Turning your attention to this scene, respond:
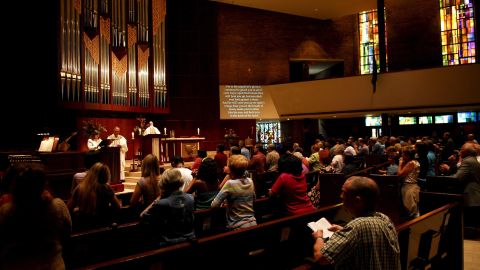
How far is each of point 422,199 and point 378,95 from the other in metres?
11.0

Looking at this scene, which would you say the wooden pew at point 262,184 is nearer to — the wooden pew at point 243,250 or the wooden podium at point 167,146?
the wooden pew at point 243,250

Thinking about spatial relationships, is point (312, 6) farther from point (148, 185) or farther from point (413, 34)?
point (148, 185)

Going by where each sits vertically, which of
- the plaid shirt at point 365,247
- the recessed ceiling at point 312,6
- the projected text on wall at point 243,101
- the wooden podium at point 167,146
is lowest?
the plaid shirt at point 365,247

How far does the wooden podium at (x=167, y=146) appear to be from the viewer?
10.3 meters

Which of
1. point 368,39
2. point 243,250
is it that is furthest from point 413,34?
point 243,250

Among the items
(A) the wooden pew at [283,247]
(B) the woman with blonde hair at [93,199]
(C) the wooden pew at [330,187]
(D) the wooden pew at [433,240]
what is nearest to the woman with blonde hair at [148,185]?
(B) the woman with blonde hair at [93,199]

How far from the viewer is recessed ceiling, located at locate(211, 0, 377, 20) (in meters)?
16.3

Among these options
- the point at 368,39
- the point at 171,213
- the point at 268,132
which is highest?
the point at 368,39

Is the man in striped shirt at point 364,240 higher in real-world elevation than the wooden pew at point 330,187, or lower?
higher

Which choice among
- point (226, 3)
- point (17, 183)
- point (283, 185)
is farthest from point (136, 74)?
point (17, 183)

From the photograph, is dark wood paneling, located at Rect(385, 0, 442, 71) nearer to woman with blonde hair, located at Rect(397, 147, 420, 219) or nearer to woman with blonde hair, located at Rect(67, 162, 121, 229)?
woman with blonde hair, located at Rect(397, 147, 420, 219)

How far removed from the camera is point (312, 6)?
16844mm

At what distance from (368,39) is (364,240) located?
1888cm

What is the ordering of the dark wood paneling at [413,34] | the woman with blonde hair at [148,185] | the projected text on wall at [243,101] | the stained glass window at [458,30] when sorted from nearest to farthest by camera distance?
the woman with blonde hair at [148,185]
the projected text on wall at [243,101]
the stained glass window at [458,30]
the dark wood paneling at [413,34]
